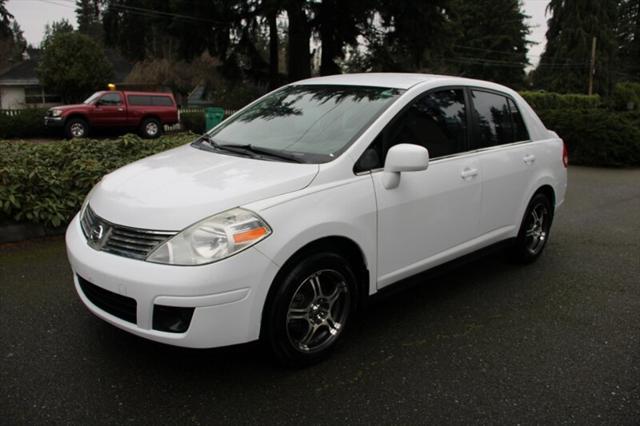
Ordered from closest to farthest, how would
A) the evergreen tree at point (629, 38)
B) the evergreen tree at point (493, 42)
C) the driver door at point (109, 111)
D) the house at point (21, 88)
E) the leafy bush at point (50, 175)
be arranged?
the leafy bush at point (50, 175)
the driver door at point (109, 111)
the house at point (21, 88)
the evergreen tree at point (493, 42)
the evergreen tree at point (629, 38)

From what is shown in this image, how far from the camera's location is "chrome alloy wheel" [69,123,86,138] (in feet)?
63.9

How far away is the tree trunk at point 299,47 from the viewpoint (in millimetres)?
19453

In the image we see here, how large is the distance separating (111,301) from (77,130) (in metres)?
18.7

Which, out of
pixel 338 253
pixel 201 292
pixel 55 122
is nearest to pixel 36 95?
pixel 55 122

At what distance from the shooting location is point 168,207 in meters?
2.82

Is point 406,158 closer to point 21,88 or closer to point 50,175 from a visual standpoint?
point 50,175

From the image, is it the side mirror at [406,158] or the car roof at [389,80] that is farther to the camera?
the car roof at [389,80]

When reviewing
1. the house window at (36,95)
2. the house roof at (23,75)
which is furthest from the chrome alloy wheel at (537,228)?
the house window at (36,95)

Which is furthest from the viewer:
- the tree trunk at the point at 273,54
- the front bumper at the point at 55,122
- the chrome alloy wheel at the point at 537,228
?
the tree trunk at the point at 273,54

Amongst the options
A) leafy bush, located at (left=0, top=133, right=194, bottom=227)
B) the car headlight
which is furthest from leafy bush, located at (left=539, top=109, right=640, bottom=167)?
the car headlight

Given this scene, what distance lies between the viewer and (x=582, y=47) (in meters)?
55.9

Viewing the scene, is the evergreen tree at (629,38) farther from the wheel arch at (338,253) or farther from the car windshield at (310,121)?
the wheel arch at (338,253)

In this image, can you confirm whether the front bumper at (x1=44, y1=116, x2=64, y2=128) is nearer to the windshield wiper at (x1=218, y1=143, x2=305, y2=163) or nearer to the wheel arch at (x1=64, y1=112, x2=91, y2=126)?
the wheel arch at (x1=64, y1=112, x2=91, y2=126)

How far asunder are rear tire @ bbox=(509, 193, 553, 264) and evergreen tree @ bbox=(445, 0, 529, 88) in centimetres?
6198
